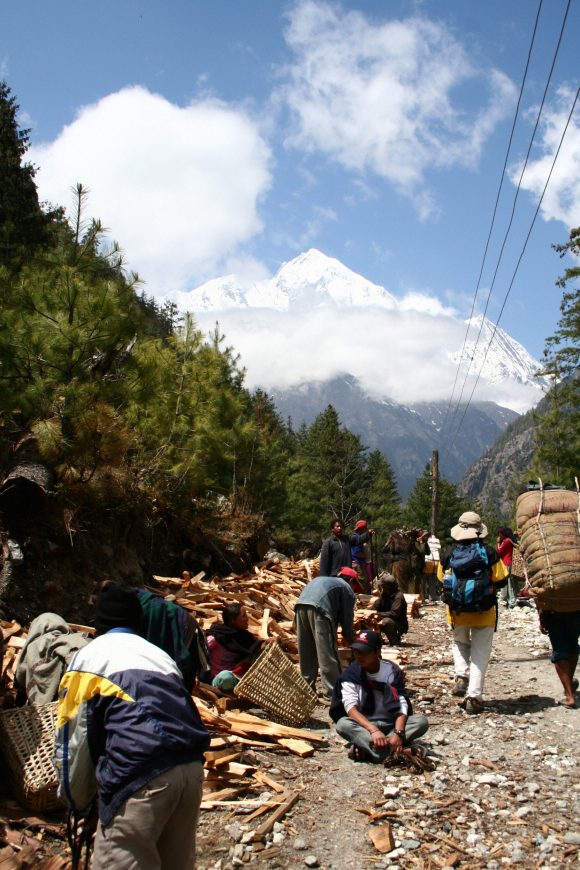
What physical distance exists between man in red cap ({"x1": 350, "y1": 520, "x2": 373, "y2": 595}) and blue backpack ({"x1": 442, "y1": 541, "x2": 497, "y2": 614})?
4.91m

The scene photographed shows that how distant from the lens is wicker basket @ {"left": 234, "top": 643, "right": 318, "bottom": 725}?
5.45 meters

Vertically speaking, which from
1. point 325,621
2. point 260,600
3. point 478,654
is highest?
point 325,621

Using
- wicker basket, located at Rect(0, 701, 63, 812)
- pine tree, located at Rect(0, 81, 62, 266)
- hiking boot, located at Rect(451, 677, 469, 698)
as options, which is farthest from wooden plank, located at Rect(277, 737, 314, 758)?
pine tree, located at Rect(0, 81, 62, 266)

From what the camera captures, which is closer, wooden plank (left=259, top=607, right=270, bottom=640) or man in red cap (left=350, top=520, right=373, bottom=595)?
wooden plank (left=259, top=607, right=270, bottom=640)

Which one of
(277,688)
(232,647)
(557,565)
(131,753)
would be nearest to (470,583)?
(557,565)

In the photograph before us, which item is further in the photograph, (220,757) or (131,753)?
(220,757)

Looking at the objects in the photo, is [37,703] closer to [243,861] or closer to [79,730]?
[243,861]

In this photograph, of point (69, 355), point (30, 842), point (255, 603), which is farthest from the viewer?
point (255, 603)

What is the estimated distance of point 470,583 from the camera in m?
5.86

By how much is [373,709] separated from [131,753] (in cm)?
335

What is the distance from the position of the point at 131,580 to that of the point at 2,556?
2.71 m

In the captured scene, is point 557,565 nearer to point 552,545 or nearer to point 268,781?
point 552,545

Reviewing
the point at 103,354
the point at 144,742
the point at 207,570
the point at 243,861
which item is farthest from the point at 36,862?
the point at 207,570

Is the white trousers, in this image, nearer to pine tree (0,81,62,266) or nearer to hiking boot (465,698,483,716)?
hiking boot (465,698,483,716)
